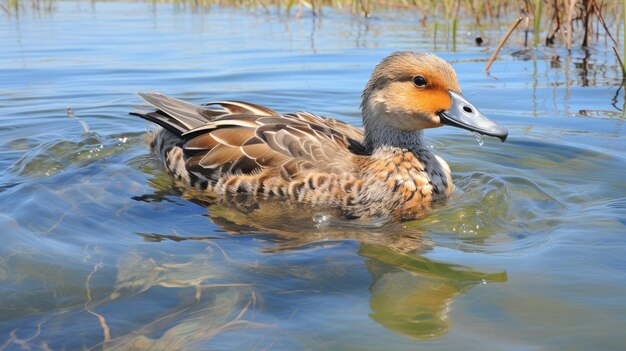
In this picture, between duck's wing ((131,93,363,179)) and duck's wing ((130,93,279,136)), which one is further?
duck's wing ((130,93,279,136))

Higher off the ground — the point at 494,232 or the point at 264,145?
the point at 264,145

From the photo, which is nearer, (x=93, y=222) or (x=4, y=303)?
(x=4, y=303)

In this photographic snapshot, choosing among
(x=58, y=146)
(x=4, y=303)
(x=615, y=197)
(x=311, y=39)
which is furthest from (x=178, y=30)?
(x=4, y=303)

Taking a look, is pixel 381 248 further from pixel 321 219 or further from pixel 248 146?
pixel 248 146

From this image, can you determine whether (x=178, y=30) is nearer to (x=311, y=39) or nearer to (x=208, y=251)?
(x=311, y=39)

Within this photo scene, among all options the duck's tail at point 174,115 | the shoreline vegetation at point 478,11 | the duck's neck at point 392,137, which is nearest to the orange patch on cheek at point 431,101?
the duck's neck at point 392,137

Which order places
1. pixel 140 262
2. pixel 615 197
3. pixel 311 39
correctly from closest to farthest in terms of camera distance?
pixel 140 262
pixel 615 197
pixel 311 39

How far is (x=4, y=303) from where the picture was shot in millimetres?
3912

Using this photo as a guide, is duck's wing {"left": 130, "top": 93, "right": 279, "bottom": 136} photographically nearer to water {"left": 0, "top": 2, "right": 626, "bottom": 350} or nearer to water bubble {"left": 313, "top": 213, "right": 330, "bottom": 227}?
water {"left": 0, "top": 2, "right": 626, "bottom": 350}

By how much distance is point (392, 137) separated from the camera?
20.1 feet

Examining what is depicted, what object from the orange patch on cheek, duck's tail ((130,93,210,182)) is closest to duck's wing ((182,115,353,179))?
duck's tail ((130,93,210,182))

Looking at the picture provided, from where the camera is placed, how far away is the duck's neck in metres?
6.12

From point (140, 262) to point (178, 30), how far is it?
11522 millimetres

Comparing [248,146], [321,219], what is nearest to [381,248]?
[321,219]
